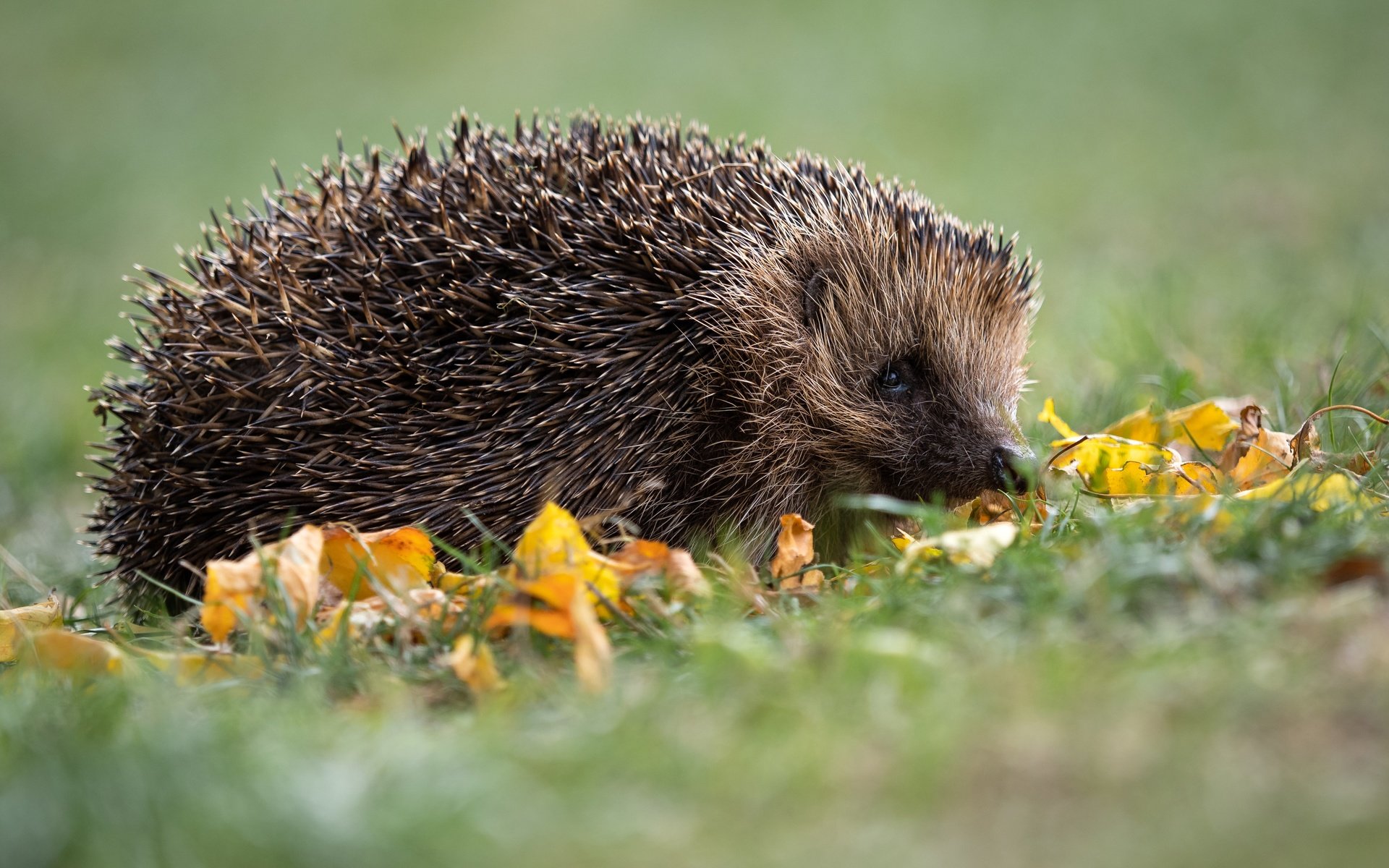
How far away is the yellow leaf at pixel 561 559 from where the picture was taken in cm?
384

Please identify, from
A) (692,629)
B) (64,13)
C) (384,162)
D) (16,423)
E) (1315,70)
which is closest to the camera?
(692,629)

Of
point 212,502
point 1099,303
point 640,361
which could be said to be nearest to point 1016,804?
point 640,361

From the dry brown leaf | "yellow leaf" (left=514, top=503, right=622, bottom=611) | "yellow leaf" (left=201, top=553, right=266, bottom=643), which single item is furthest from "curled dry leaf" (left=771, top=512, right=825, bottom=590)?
"yellow leaf" (left=201, top=553, right=266, bottom=643)

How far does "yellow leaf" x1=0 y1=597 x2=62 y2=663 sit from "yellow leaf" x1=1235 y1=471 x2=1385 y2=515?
12.8ft

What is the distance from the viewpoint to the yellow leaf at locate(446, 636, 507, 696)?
356 centimetres

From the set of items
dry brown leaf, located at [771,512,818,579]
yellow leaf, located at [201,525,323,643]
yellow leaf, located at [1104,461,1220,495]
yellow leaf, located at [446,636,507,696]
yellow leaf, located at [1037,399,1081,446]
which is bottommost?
yellow leaf, located at [446,636,507,696]

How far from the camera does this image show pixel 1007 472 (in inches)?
190

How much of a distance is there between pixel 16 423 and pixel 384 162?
12.5ft

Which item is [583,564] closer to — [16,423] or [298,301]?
[298,301]

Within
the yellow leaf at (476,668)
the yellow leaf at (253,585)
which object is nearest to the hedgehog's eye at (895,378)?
the yellow leaf at (476,668)

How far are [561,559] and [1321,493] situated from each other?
234 cm

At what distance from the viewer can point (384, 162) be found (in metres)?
5.77

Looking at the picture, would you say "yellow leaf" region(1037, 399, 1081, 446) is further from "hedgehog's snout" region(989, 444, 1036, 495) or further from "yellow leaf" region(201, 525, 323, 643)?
"yellow leaf" region(201, 525, 323, 643)

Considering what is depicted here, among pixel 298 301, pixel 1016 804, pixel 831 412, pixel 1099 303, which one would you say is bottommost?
pixel 1016 804
